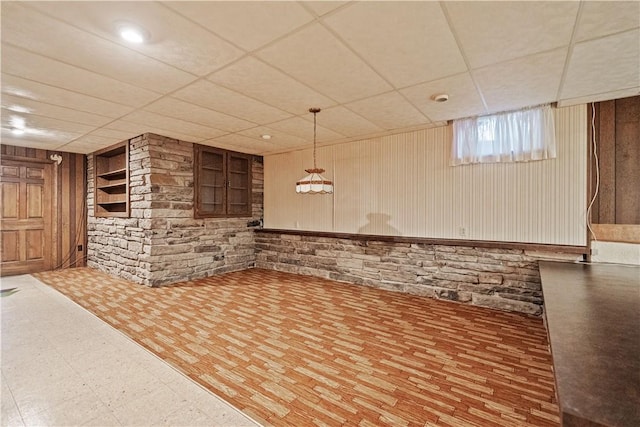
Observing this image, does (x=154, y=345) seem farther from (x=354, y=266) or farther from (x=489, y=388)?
(x=354, y=266)

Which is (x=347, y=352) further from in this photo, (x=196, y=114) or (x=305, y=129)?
(x=196, y=114)

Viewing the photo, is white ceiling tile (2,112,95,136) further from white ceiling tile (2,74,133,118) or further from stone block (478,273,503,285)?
stone block (478,273,503,285)

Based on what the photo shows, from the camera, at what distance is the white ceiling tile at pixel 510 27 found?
5.67ft

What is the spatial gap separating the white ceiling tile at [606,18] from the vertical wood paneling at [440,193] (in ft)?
5.24

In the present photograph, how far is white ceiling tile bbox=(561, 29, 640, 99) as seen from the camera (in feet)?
6.79

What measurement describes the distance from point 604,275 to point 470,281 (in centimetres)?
134

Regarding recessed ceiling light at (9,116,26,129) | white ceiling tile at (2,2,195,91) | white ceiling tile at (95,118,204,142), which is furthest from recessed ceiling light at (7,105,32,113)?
white ceiling tile at (2,2,195,91)

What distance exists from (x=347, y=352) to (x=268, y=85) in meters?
2.50

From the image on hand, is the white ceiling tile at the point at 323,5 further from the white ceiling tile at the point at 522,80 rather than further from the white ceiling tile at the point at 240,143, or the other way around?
the white ceiling tile at the point at 240,143

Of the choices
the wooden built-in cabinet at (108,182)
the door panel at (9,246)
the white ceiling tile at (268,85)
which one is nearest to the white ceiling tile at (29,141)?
the wooden built-in cabinet at (108,182)

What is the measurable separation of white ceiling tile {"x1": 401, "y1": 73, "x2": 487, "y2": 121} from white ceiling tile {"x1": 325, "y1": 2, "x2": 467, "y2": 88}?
0.63 ft

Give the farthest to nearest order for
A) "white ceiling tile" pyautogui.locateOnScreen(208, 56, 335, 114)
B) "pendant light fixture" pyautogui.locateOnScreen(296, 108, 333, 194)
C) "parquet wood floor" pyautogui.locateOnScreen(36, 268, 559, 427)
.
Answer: "pendant light fixture" pyautogui.locateOnScreen(296, 108, 333, 194), "white ceiling tile" pyautogui.locateOnScreen(208, 56, 335, 114), "parquet wood floor" pyautogui.locateOnScreen(36, 268, 559, 427)

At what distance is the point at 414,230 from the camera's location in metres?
4.38

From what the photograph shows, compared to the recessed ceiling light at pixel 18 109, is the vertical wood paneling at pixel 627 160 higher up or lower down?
lower down
